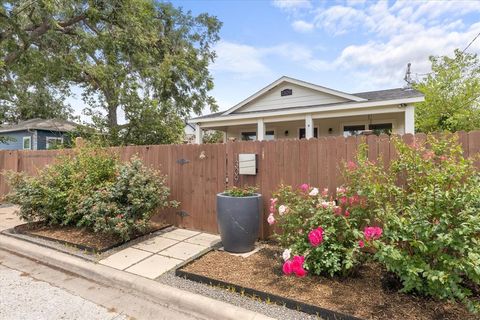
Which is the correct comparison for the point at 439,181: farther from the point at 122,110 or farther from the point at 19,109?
the point at 19,109

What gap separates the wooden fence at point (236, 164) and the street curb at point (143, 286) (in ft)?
5.95

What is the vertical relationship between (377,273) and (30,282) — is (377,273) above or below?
above

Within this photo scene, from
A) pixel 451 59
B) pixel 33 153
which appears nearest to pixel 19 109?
pixel 33 153

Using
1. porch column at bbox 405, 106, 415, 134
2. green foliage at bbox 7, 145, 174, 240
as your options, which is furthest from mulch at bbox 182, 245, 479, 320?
porch column at bbox 405, 106, 415, 134

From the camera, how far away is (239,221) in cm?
374

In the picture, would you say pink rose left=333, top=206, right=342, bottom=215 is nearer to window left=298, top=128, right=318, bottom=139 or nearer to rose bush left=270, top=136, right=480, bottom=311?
rose bush left=270, top=136, right=480, bottom=311

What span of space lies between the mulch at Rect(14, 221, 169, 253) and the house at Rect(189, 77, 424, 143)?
550 centimetres

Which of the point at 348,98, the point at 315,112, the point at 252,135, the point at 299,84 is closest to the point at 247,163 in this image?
the point at 315,112

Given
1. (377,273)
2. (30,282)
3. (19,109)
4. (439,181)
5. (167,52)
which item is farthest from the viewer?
(19,109)

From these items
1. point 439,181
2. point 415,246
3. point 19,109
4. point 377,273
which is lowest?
point 377,273

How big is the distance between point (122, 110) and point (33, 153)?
227 inches

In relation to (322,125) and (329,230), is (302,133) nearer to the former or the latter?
(322,125)

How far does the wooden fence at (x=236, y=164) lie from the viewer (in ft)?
11.8

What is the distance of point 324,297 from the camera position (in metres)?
2.59
